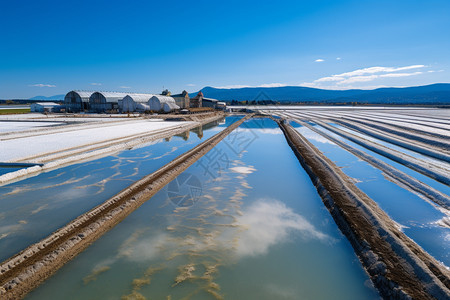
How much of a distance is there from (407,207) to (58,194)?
9856 mm

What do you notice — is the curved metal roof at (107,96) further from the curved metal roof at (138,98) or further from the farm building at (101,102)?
the curved metal roof at (138,98)

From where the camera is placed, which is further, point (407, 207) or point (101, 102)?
point (101, 102)

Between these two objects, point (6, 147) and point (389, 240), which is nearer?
point (389, 240)

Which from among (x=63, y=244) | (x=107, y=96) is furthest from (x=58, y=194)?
(x=107, y=96)

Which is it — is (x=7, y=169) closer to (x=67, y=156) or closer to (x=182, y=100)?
(x=67, y=156)

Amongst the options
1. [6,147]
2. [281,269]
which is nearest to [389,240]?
[281,269]

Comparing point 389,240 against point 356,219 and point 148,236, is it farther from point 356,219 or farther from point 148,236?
point 148,236

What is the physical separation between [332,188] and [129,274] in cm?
637

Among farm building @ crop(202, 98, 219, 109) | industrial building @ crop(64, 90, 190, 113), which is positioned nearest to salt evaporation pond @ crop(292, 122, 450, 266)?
industrial building @ crop(64, 90, 190, 113)

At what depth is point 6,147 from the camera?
12.8 metres

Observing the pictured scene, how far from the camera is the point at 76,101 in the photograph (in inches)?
1625

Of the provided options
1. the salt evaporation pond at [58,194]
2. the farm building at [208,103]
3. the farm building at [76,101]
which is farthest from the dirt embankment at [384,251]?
the farm building at [208,103]

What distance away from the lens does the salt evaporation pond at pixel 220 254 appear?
3.88 m

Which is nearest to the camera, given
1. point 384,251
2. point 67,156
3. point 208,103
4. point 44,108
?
point 384,251
